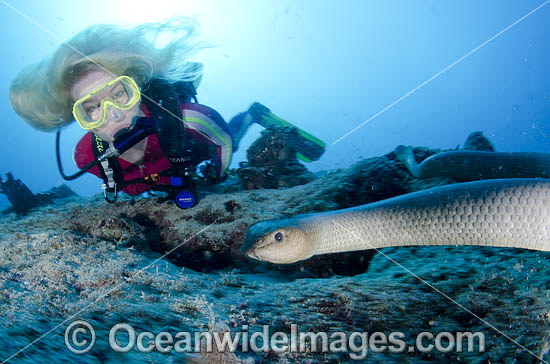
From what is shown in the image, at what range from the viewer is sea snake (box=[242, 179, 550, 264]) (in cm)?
215

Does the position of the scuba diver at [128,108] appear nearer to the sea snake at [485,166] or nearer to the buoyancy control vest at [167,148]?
the buoyancy control vest at [167,148]

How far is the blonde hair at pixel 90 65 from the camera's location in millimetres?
3881

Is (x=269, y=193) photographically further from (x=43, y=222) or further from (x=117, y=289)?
(x=43, y=222)

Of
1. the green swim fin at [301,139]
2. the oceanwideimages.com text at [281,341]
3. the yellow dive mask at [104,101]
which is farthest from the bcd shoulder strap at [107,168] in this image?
the green swim fin at [301,139]

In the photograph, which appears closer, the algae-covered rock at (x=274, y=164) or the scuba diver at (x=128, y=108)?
the scuba diver at (x=128, y=108)

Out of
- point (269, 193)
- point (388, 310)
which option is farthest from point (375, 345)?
point (269, 193)

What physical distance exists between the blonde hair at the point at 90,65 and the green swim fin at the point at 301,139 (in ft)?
11.7

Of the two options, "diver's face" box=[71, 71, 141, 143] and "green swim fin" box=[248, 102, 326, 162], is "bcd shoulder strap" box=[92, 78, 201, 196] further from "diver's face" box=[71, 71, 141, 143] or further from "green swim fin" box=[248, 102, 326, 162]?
"green swim fin" box=[248, 102, 326, 162]

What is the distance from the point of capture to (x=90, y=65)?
3877 mm

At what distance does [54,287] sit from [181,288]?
1.00 m

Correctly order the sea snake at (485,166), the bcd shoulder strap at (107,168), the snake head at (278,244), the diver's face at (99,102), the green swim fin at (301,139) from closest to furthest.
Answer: the snake head at (278,244), the diver's face at (99,102), the bcd shoulder strap at (107,168), the sea snake at (485,166), the green swim fin at (301,139)

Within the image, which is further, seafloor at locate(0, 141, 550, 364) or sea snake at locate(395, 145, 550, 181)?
Answer: sea snake at locate(395, 145, 550, 181)

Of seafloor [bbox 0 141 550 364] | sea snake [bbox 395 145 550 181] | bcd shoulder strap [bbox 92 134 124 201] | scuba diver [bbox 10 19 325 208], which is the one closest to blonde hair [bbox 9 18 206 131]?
scuba diver [bbox 10 19 325 208]

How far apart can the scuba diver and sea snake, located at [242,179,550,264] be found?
214cm
